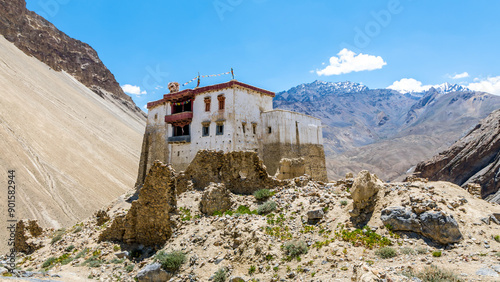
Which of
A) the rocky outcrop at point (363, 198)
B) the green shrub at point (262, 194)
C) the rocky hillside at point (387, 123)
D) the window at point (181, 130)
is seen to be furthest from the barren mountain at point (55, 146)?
the rocky hillside at point (387, 123)

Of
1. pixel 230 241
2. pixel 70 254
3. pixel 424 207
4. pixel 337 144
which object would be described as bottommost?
pixel 70 254

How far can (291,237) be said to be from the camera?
988 cm

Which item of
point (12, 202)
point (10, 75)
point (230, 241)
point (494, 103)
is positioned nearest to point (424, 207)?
point (230, 241)

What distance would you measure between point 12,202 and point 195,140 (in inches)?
636

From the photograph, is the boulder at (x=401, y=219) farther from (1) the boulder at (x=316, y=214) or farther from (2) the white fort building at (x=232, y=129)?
(2) the white fort building at (x=232, y=129)

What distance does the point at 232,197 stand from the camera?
1409 cm

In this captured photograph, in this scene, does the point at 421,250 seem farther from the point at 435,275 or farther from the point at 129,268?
the point at 129,268

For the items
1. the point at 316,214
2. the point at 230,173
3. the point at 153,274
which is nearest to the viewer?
the point at 153,274

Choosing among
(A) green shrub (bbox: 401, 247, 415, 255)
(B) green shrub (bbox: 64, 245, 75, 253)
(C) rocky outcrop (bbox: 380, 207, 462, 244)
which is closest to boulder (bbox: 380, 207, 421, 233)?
(C) rocky outcrop (bbox: 380, 207, 462, 244)

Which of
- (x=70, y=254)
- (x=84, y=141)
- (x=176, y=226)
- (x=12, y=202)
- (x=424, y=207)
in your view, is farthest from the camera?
(x=84, y=141)

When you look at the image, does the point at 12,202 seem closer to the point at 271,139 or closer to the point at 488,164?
the point at 271,139

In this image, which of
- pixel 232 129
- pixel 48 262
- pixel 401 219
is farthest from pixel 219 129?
pixel 401 219

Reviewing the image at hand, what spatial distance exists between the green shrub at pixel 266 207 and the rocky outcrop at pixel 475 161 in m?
29.7

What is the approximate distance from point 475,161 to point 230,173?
38.8m
